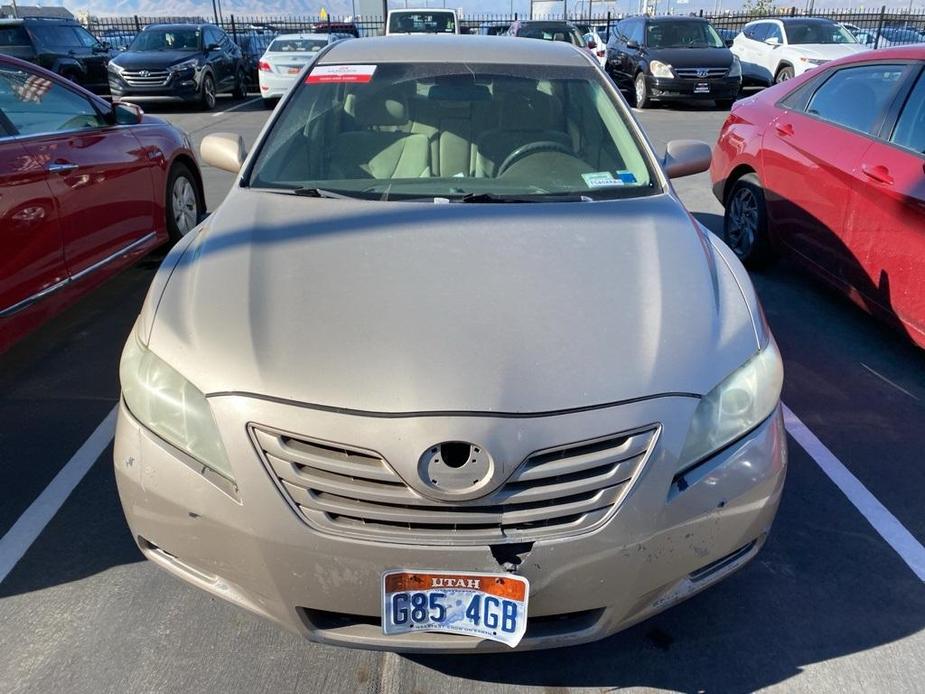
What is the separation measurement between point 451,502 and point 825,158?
375 cm

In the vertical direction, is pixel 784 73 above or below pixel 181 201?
below

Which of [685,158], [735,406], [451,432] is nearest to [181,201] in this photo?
[685,158]

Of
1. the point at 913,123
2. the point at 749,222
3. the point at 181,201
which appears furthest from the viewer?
the point at 181,201

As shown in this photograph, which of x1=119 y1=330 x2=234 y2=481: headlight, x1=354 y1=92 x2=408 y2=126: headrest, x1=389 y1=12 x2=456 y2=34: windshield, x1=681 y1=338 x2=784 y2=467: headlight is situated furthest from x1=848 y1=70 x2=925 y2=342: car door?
x1=389 y1=12 x2=456 y2=34: windshield

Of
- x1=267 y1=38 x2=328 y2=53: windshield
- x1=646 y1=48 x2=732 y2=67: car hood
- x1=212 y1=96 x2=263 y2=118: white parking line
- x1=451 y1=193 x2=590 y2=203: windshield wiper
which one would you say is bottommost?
x1=212 y1=96 x2=263 y2=118: white parking line

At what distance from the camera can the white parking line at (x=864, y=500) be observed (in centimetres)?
279

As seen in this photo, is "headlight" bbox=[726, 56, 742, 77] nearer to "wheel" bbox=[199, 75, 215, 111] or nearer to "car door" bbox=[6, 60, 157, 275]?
"wheel" bbox=[199, 75, 215, 111]

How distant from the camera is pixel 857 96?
15.1 ft

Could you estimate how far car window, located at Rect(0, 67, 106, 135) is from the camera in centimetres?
408

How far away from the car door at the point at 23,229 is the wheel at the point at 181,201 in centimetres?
147

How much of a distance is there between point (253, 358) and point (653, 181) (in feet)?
5.94

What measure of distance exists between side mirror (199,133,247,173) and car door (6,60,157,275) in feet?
3.17

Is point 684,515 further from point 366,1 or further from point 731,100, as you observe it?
point 366,1

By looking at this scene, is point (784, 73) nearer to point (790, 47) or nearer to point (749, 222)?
point (790, 47)
